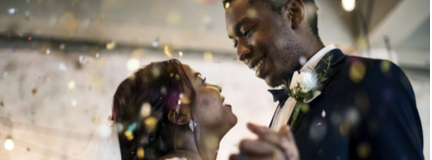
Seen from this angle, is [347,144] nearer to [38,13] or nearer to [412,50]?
[412,50]

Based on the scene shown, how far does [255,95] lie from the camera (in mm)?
2527

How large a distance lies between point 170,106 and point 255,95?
1398 mm

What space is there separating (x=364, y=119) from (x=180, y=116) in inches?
30.5

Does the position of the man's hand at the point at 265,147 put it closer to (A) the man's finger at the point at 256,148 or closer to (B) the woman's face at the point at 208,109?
(A) the man's finger at the point at 256,148

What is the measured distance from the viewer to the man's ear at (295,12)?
1206 mm

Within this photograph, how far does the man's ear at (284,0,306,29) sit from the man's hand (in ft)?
2.71

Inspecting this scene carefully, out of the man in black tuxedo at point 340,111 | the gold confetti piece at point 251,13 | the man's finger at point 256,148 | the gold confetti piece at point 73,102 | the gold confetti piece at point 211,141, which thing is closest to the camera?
the man's finger at point 256,148

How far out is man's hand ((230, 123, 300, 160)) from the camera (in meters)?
0.47

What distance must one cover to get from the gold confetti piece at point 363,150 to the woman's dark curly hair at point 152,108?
2.47 ft

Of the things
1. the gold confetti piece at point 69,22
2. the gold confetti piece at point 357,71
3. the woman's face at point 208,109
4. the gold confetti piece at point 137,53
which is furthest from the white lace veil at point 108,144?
the gold confetti piece at point 69,22

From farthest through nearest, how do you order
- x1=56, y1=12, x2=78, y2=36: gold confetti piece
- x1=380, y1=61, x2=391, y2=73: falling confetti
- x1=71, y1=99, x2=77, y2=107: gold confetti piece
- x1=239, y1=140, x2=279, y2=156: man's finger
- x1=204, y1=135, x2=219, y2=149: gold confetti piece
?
x1=56, y1=12, x2=78, y2=36: gold confetti piece, x1=71, y1=99, x2=77, y2=107: gold confetti piece, x1=204, y1=135, x2=219, y2=149: gold confetti piece, x1=380, y1=61, x2=391, y2=73: falling confetti, x1=239, y1=140, x2=279, y2=156: man's finger

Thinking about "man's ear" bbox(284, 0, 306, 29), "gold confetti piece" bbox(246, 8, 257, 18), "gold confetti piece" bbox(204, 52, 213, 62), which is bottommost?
"man's ear" bbox(284, 0, 306, 29)

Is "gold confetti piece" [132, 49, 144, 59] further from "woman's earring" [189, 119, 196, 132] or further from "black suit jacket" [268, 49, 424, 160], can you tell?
"black suit jacket" [268, 49, 424, 160]

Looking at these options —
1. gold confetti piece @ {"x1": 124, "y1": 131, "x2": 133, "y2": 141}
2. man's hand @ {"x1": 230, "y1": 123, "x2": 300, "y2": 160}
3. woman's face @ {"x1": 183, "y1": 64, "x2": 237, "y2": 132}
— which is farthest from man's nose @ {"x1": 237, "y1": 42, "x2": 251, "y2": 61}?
man's hand @ {"x1": 230, "y1": 123, "x2": 300, "y2": 160}
